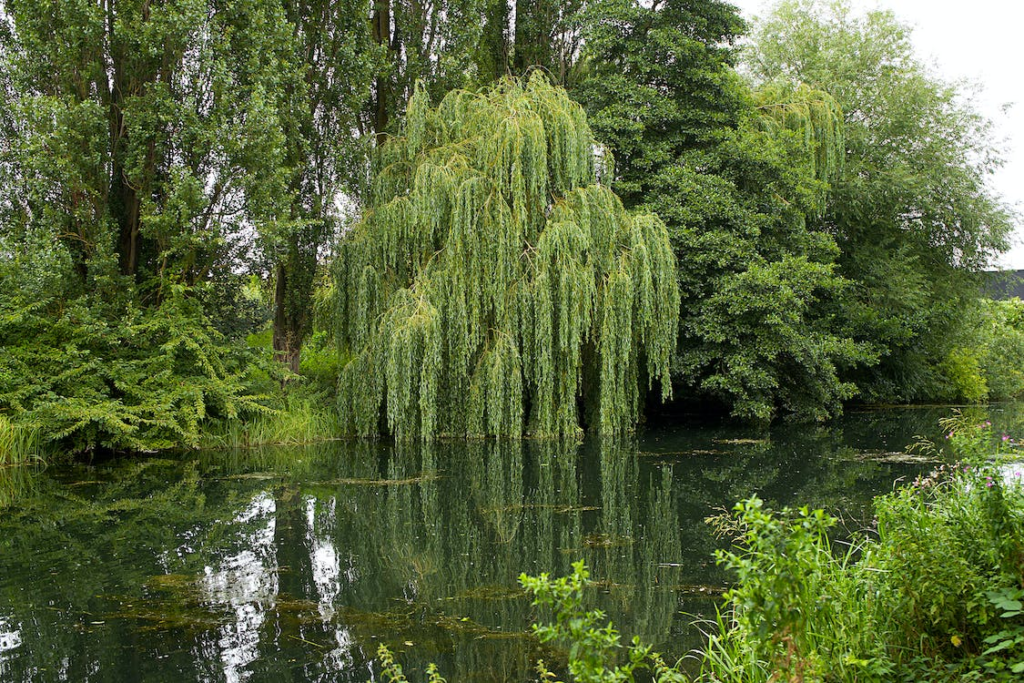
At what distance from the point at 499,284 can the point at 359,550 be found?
658cm

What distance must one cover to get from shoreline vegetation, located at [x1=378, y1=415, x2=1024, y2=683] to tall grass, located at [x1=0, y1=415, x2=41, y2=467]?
33.6 feet

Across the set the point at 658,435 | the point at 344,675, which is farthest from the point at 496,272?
the point at 344,675

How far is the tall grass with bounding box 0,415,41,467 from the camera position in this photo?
1102 centimetres

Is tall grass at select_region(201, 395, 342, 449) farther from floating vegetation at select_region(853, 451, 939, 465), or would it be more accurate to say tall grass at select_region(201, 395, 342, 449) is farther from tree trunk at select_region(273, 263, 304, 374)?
floating vegetation at select_region(853, 451, 939, 465)

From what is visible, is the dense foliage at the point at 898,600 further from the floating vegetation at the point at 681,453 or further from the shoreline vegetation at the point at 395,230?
the shoreline vegetation at the point at 395,230

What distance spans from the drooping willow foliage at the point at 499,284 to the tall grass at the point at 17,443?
14.6ft

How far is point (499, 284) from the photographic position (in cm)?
1231

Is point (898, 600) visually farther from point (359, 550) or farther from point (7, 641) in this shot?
point (7, 641)

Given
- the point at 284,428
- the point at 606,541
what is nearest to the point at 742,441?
the point at 606,541

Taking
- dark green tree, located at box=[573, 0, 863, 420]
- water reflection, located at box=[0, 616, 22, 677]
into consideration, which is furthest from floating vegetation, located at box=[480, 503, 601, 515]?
dark green tree, located at box=[573, 0, 863, 420]

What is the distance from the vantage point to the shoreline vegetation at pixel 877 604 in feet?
8.29

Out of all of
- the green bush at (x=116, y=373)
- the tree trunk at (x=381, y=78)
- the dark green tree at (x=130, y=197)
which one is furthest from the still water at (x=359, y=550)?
the tree trunk at (x=381, y=78)

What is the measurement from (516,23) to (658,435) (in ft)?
→ 35.8

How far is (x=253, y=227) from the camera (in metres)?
14.0
